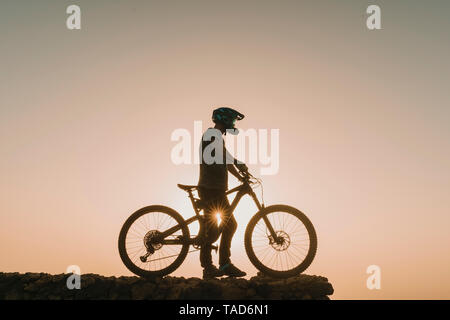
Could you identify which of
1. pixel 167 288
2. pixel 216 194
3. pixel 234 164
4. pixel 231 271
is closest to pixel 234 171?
pixel 234 164

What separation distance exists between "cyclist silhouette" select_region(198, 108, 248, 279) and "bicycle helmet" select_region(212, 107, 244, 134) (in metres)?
0.02

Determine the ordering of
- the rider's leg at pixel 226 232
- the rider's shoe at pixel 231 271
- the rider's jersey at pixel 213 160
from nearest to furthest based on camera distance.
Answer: the rider's shoe at pixel 231 271 < the rider's leg at pixel 226 232 < the rider's jersey at pixel 213 160

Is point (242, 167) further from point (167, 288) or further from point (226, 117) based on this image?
point (167, 288)

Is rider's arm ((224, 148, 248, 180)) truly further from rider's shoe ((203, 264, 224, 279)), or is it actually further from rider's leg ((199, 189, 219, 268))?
rider's shoe ((203, 264, 224, 279))

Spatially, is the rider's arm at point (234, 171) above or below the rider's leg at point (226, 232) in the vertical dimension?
above

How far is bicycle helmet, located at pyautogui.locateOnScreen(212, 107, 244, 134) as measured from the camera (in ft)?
26.7

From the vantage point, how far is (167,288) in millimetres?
7500

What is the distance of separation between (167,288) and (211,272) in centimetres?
87

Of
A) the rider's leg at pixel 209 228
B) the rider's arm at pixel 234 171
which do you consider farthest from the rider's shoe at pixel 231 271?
the rider's arm at pixel 234 171

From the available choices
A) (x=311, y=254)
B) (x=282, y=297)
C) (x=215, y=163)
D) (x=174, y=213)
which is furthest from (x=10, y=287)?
(x=311, y=254)

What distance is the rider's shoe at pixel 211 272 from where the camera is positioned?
25.7 feet

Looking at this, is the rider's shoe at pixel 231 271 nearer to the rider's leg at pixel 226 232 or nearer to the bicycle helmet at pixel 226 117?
the rider's leg at pixel 226 232

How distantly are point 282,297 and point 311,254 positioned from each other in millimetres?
909

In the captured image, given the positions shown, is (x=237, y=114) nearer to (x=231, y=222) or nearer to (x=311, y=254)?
(x=231, y=222)
